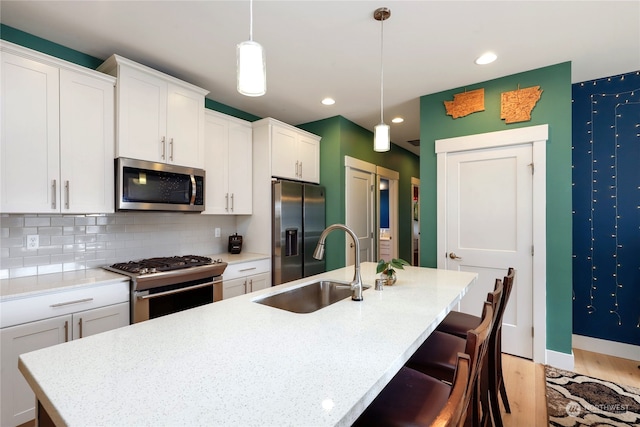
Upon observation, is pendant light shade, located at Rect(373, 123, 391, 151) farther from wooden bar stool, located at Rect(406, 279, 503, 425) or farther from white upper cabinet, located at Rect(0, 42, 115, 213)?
white upper cabinet, located at Rect(0, 42, 115, 213)

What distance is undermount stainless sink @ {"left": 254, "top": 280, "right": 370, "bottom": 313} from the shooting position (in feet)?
5.83

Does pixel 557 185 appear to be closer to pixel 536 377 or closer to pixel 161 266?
pixel 536 377

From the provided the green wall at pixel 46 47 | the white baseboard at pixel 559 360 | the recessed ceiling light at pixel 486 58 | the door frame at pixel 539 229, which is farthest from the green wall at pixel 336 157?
the green wall at pixel 46 47

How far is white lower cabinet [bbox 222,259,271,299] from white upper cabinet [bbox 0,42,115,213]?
3.88 ft

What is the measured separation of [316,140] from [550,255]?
291 cm

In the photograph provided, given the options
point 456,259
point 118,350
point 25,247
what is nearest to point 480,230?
point 456,259

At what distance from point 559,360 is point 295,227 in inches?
111

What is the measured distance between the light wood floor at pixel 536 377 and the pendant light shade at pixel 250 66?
8.18 ft

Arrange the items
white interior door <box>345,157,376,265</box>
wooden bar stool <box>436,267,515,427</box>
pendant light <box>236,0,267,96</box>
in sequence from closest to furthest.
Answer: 1. pendant light <box>236,0,267,96</box>
2. wooden bar stool <box>436,267,515,427</box>
3. white interior door <box>345,157,376,265</box>

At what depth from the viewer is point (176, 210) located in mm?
2738

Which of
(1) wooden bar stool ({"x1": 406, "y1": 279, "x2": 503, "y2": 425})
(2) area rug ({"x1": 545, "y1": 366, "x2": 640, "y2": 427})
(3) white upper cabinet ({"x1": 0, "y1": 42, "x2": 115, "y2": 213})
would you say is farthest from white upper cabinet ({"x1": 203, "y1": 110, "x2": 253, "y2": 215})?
(2) area rug ({"x1": 545, "y1": 366, "x2": 640, "y2": 427})

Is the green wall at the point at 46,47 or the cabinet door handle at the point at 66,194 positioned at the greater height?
the green wall at the point at 46,47

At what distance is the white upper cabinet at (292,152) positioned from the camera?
11.6ft

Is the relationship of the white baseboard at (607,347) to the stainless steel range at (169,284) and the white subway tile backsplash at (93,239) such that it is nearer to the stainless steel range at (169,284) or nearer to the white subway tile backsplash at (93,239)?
the stainless steel range at (169,284)
